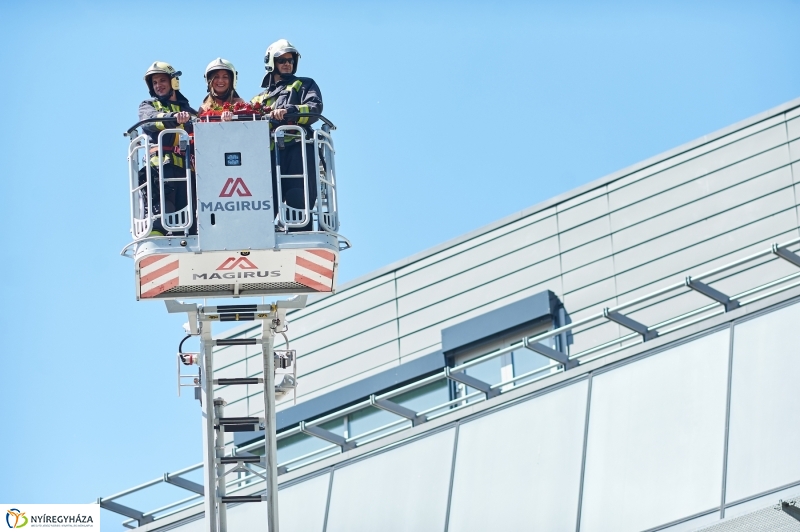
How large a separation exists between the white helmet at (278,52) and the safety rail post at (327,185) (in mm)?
690

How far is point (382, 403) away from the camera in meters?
16.7

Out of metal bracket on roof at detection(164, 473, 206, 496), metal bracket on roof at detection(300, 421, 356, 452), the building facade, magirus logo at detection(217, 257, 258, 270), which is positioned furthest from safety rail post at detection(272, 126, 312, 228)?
metal bracket on roof at detection(164, 473, 206, 496)

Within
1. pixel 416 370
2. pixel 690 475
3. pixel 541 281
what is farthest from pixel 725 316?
pixel 416 370

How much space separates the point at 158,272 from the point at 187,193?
680mm

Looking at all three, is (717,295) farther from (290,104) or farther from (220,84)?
(220,84)

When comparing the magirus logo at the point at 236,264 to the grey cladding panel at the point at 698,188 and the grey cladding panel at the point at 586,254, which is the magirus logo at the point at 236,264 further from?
the grey cladding panel at the point at 586,254

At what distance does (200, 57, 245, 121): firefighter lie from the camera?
12008 mm

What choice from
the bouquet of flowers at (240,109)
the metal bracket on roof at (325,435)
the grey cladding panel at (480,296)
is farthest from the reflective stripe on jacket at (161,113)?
the grey cladding panel at (480,296)

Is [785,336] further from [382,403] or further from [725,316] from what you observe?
[382,403]

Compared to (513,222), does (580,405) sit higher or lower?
lower

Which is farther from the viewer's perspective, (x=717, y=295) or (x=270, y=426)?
(x=717, y=295)

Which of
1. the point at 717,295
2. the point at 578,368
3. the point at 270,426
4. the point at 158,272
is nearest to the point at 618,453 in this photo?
the point at 578,368

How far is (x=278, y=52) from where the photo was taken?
12047 millimetres

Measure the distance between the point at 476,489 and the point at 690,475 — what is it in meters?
2.90
